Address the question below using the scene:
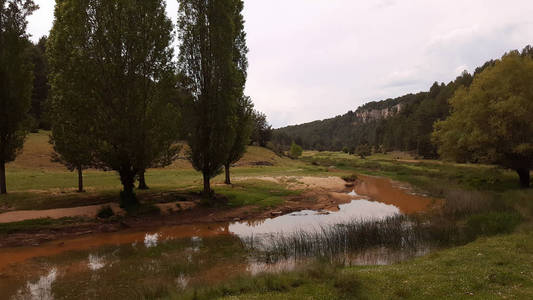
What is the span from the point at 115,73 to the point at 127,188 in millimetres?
8789

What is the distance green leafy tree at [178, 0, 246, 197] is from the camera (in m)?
26.9

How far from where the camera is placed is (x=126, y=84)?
2227 cm

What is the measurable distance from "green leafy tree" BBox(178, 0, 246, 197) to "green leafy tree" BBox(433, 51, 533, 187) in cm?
2528

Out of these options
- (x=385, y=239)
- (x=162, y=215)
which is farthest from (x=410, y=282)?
(x=162, y=215)

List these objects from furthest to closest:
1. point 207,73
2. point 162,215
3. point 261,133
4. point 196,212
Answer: point 261,133
point 207,73
point 196,212
point 162,215

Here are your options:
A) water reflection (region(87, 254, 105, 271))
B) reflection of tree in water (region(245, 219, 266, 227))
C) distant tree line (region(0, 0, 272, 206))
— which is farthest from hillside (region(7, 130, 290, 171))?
water reflection (region(87, 254, 105, 271))

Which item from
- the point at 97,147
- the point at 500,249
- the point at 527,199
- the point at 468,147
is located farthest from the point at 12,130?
the point at 468,147

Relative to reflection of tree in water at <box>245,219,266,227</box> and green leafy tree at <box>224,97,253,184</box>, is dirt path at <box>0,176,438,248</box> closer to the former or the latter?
reflection of tree in water at <box>245,219,266,227</box>

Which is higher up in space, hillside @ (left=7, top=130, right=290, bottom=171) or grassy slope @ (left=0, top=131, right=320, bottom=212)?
hillside @ (left=7, top=130, right=290, bottom=171)

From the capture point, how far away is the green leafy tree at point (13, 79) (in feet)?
80.9

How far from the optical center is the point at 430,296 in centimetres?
844

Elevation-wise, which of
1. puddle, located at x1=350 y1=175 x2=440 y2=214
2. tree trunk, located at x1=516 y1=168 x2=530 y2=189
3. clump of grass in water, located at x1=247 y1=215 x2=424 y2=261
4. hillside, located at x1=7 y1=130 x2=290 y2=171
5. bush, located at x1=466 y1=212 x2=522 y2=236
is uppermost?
hillside, located at x1=7 y1=130 x2=290 y2=171

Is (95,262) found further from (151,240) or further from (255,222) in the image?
(255,222)

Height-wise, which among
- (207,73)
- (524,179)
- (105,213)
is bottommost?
(105,213)
